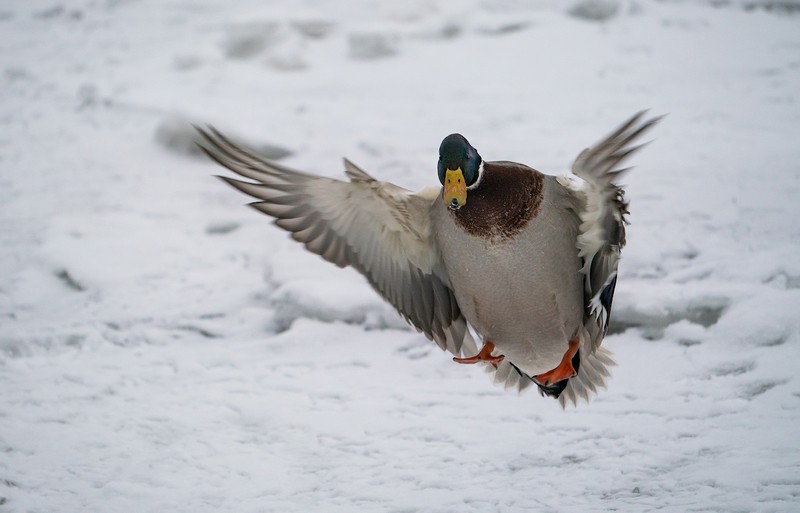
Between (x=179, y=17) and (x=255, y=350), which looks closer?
(x=255, y=350)

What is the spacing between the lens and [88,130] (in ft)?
22.8

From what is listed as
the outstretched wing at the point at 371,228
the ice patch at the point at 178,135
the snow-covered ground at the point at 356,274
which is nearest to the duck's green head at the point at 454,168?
the outstretched wing at the point at 371,228

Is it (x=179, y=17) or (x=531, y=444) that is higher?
(x=179, y=17)

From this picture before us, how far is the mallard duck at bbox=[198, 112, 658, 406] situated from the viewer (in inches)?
130

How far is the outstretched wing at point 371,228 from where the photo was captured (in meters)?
3.61

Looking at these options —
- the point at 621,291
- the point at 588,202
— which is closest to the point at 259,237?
the point at 621,291

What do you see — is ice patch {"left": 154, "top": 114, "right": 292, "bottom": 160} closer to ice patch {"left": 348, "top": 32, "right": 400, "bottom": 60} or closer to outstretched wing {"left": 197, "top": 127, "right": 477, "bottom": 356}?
ice patch {"left": 348, "top": 32, "right": 400, "bottom": 60}

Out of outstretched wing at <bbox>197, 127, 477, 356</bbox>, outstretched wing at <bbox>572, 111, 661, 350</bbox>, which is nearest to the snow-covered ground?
outstretched wing at <bbox>197, 127, 477, 356</bbox>

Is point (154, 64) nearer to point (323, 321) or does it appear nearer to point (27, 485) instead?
point (323, 321)

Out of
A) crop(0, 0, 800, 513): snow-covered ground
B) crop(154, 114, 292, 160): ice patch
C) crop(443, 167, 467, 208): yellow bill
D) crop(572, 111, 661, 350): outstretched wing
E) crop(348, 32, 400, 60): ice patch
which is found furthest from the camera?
crop(348, 32, 400, 60): ice patch

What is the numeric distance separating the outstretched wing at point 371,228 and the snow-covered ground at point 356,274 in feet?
1.58

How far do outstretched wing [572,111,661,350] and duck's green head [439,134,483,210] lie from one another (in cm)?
40

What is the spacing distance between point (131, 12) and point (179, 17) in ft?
1.79

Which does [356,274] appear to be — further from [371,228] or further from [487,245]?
[487,245]
